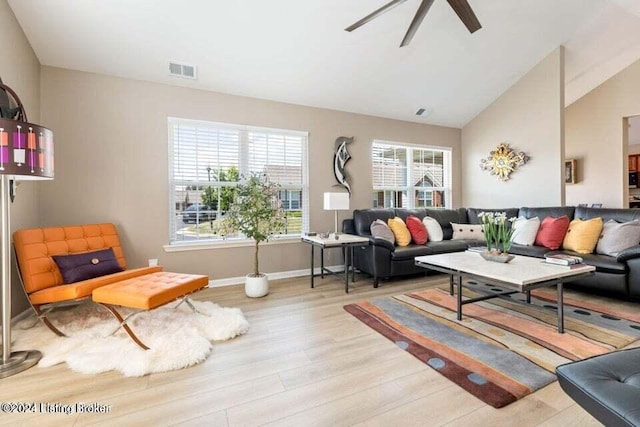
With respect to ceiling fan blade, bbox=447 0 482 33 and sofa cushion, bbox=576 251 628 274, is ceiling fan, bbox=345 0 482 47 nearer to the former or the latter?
ceiling fan blade, bbox=447 0 482 33

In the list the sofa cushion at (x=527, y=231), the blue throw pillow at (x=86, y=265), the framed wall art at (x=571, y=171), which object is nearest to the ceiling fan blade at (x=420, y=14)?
the sofa cushion at (x=527, y=231)

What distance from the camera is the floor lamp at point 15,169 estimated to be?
76.2 inches

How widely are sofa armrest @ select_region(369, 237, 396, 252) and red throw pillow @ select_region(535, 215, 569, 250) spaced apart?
2009 millimetres

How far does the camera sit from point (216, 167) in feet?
13.2

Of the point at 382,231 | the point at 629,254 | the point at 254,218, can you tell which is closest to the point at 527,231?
the point at 629,254

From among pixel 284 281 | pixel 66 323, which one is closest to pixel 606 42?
pixel 284 281

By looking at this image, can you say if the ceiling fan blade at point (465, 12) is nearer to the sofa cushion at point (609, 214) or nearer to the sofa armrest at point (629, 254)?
the sofa armrest at point (629, 254)

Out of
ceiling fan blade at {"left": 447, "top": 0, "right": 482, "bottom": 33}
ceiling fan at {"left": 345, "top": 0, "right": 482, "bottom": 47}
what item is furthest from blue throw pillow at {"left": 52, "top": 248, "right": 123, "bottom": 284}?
ceiling fan blade at {"left": 447, "top": 0, "right": 482, "bottom": 33}

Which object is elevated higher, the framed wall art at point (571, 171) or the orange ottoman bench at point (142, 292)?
the framed wall art at point (571, 171)

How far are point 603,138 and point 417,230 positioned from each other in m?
4.44

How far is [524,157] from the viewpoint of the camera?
4.97 meters

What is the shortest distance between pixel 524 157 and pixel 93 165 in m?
6.21

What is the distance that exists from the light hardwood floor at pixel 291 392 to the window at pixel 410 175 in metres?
3.27

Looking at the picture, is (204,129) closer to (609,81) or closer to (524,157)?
(524,157)
